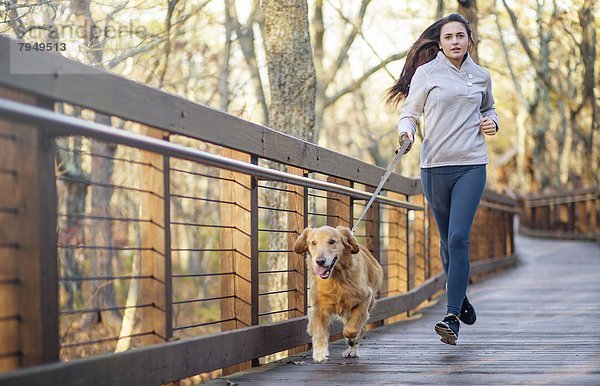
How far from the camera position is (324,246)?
5.49m

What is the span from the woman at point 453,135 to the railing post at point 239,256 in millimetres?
1369

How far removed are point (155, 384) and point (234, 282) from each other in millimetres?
1261

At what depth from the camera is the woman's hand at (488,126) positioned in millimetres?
6109

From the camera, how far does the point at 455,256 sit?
6250mm

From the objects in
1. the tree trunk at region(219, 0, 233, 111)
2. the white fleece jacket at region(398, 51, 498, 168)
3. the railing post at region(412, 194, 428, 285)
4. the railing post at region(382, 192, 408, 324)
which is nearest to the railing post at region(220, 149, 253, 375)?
the white fleece jacket at region(398, 51, 498, 168)

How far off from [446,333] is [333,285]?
0.99 metres

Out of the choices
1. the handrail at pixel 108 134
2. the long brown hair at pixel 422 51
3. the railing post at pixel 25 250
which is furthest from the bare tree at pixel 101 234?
the railing post at pixel 25 250

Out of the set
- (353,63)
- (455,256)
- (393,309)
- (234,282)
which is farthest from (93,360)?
(353,63)

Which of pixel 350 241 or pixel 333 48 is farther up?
pixel 333 48

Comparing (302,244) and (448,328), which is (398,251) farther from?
(302,244)

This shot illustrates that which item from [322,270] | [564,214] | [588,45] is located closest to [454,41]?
[322,270]

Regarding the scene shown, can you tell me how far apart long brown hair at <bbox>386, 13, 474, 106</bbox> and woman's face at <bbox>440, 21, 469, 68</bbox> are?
60 mm

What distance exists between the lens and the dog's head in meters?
5.46

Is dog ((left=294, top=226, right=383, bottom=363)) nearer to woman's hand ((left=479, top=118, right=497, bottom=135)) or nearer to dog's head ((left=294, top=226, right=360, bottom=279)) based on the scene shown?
dog's head ((left=294, top=226, right=360, bottom=279))
